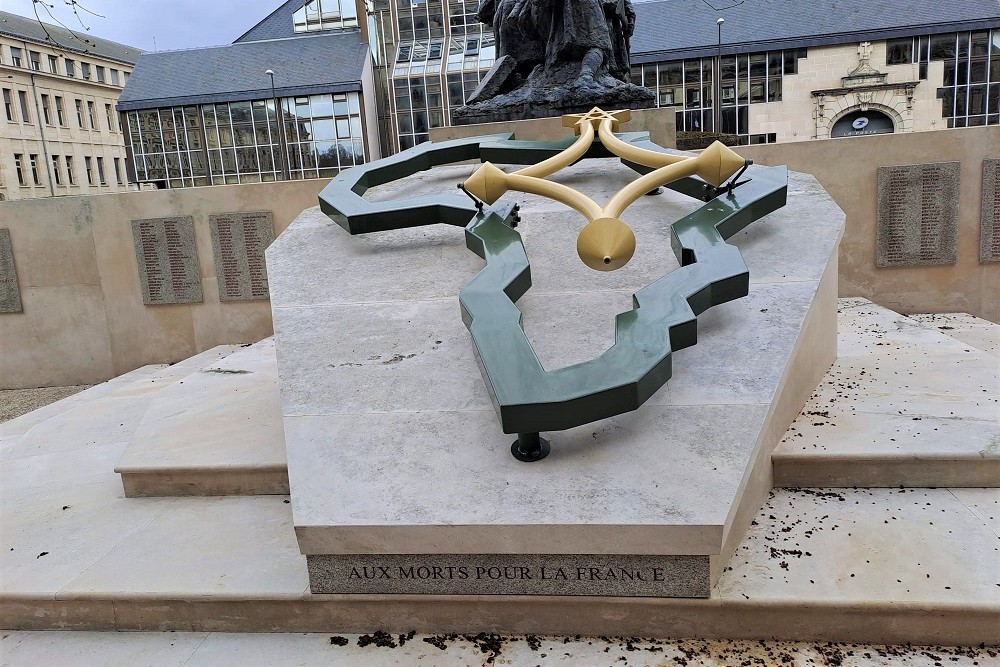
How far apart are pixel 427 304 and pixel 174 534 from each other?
63.2 inches

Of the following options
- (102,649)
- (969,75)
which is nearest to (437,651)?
(102,649)

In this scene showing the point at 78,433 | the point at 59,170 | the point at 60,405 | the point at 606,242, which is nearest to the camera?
the point at 606,242

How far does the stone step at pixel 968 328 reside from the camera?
5492 millimetres

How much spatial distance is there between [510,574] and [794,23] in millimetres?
35241

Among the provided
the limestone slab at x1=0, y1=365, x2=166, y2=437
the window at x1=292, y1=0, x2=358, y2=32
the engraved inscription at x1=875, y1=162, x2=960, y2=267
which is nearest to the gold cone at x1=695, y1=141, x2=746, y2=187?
the engraved inscription at x1=875, y1=162, x2=960, y2=267

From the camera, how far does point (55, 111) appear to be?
46906 mm

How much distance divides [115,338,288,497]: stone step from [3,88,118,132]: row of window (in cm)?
5043

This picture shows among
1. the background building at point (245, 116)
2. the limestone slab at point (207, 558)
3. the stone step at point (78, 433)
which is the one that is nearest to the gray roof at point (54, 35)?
the background building at point (245, 116)

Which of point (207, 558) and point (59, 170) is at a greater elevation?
point (59, 170)

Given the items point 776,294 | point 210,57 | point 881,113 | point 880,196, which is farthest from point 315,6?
point 776,294

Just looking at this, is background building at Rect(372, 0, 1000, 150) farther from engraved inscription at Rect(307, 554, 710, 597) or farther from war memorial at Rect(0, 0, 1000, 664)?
engraved inscription at Rect(307, 554, 710, 597)

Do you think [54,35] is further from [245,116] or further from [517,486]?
[517,486]

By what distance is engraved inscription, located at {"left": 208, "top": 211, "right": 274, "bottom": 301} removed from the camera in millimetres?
7531

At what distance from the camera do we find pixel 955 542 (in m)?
2.38
